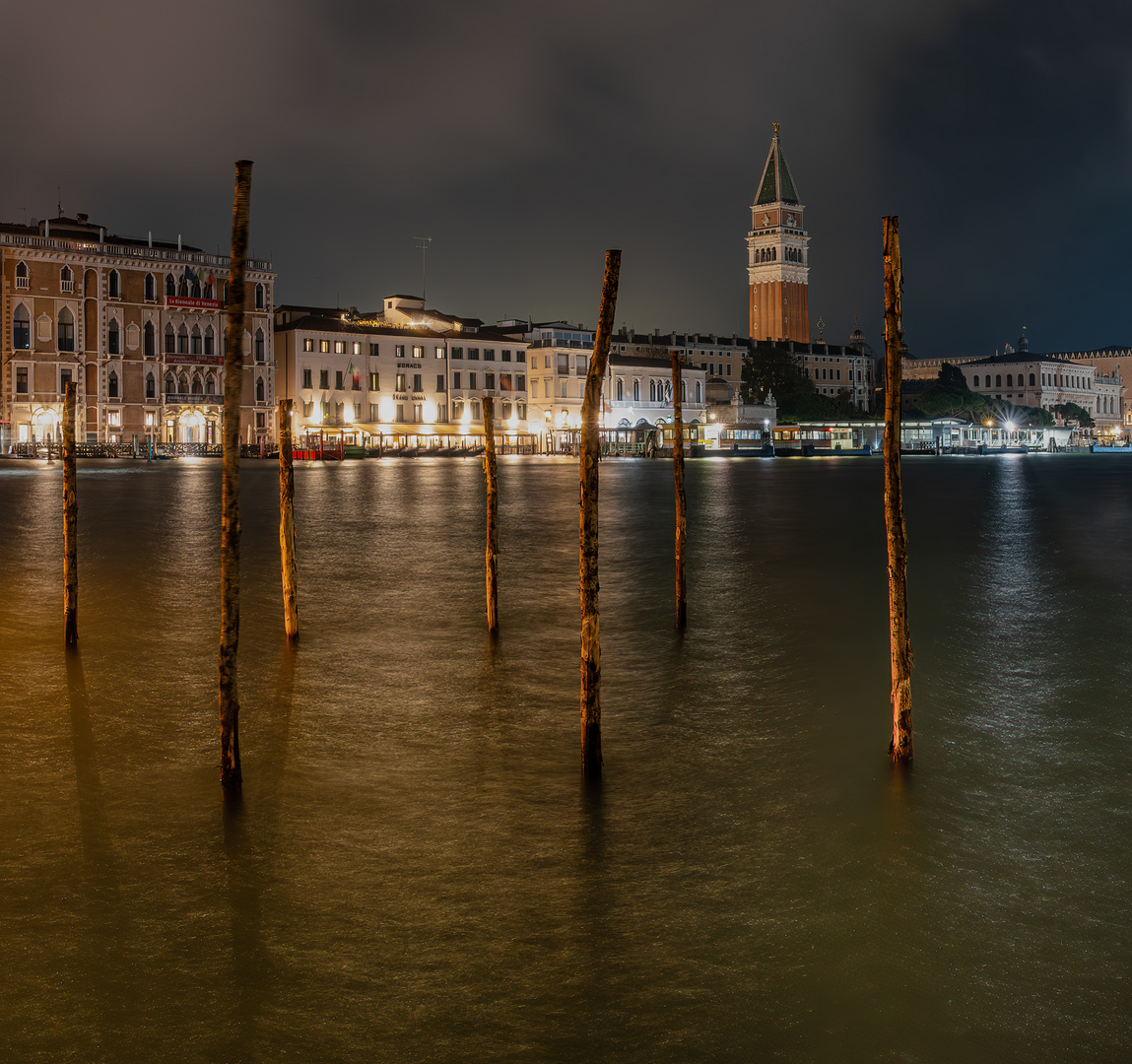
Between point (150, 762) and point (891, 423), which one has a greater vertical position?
point (891, 423)

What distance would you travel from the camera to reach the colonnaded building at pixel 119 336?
199 feet

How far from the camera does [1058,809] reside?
662 centimetres

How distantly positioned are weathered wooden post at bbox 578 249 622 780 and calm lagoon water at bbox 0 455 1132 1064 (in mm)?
304

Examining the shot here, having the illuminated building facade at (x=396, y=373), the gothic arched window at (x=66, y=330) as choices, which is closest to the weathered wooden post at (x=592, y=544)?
the gothic arched window at (x=66, y=330)

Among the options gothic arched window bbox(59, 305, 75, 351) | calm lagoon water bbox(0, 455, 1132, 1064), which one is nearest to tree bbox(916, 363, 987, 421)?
gothic arched window bbox(59, 305, 75, 351)

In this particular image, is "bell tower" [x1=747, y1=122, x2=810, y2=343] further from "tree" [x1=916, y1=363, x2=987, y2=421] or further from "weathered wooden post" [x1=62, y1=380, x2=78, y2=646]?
"weathered wooden post" [x1=62, y1=380, x2=78, y2=646]

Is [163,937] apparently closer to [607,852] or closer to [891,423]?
[607,852]

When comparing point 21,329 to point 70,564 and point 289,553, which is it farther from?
point 289,553

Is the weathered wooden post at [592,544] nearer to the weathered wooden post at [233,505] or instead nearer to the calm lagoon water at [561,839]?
the calm lagoon water at [561,839]

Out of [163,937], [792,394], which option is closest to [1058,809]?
[163,937]

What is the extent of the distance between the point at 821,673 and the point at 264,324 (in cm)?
6235

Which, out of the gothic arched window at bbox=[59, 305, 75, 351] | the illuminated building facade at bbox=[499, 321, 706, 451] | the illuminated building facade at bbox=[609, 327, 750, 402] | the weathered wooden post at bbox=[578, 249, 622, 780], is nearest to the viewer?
the weathered wooden post at bbox=[578, 249, 622, 780]

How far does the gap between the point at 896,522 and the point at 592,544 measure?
193 centimetres

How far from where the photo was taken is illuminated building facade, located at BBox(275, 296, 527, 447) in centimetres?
7012
